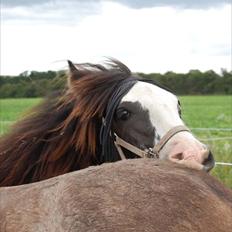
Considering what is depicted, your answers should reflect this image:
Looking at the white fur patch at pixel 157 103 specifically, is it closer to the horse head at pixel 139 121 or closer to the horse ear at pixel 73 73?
the horse head at pixel 139 121

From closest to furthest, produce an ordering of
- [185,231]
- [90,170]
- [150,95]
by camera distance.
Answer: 1. [185,231]
2. [90,170]
3. [150,95]

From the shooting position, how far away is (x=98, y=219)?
222 centimetres

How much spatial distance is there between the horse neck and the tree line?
0.51 metres

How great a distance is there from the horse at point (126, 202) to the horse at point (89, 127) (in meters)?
1.58

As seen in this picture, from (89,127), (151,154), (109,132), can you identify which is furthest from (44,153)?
(151,154)

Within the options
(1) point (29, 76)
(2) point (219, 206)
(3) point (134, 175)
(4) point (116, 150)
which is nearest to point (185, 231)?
(2) point (219, 206)

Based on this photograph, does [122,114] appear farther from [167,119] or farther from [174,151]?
[174,151]

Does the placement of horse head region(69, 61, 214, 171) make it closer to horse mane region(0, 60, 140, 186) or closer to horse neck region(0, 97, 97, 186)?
horse mane region(0, 60, 140, 186)

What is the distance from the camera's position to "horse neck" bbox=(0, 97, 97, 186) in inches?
169

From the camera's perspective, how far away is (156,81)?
4578mm

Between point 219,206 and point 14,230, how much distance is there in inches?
31.1

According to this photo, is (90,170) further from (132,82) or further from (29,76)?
(29,76)

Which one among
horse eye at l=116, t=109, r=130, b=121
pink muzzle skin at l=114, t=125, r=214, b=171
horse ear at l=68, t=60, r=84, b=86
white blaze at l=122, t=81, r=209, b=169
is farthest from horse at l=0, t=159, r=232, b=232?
horse ear at l=68, t=60, r=84, b=86

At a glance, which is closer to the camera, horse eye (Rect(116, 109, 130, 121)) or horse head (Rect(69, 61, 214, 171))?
horse head (Rect(69, 61, 214, 171))
